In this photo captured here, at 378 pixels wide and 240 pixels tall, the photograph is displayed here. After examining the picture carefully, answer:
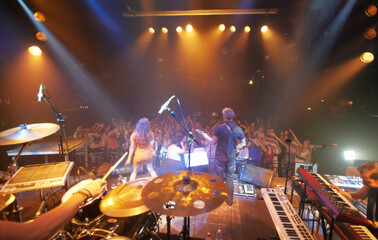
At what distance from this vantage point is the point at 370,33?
164 inches

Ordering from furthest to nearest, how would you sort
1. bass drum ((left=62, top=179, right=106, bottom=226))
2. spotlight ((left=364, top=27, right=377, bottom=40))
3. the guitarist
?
spotlight ((left=364, top=27, right=377, bottom=40))
the guitarist
bass drum ((left=62, top=179, right=106, bottom=226))

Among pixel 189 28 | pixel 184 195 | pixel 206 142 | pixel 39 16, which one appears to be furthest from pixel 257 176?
pixel 39 16

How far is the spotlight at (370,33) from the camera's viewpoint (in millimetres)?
4121

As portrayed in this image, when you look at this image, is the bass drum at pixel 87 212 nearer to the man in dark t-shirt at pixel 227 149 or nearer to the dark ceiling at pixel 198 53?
the man in dark t-shirt at pixel 227 149

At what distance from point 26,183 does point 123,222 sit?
185cm

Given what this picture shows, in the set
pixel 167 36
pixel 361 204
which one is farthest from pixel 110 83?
pixel 361 204

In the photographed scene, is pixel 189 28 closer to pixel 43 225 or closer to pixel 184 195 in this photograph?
pixel 184 195

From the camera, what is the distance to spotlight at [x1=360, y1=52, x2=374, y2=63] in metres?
4.86

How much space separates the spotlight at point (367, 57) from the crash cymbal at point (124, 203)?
7005 millimetres

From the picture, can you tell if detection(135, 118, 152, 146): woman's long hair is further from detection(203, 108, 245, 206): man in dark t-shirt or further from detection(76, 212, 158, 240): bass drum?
detection(76, 212, 158, 240): bass drum

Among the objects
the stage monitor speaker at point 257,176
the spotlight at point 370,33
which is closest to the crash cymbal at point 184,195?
the stage monitor speaker at point 257,176

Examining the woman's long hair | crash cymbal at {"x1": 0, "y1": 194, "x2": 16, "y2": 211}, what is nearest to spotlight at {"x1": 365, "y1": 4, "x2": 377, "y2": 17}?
the woman's long hair

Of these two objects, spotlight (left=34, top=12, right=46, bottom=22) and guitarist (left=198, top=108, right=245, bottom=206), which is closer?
guitarist (left=198, top=108, right=245, bottom=206)

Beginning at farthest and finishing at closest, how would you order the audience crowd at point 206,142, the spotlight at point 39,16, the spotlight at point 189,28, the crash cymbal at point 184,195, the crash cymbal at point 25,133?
the audience crowd at point 206,142 < the spotlight at point 189,28 < the spotlight at point 39,16 < the crash cymbal at point 25,133 < the crash cymbal at point 184,195
